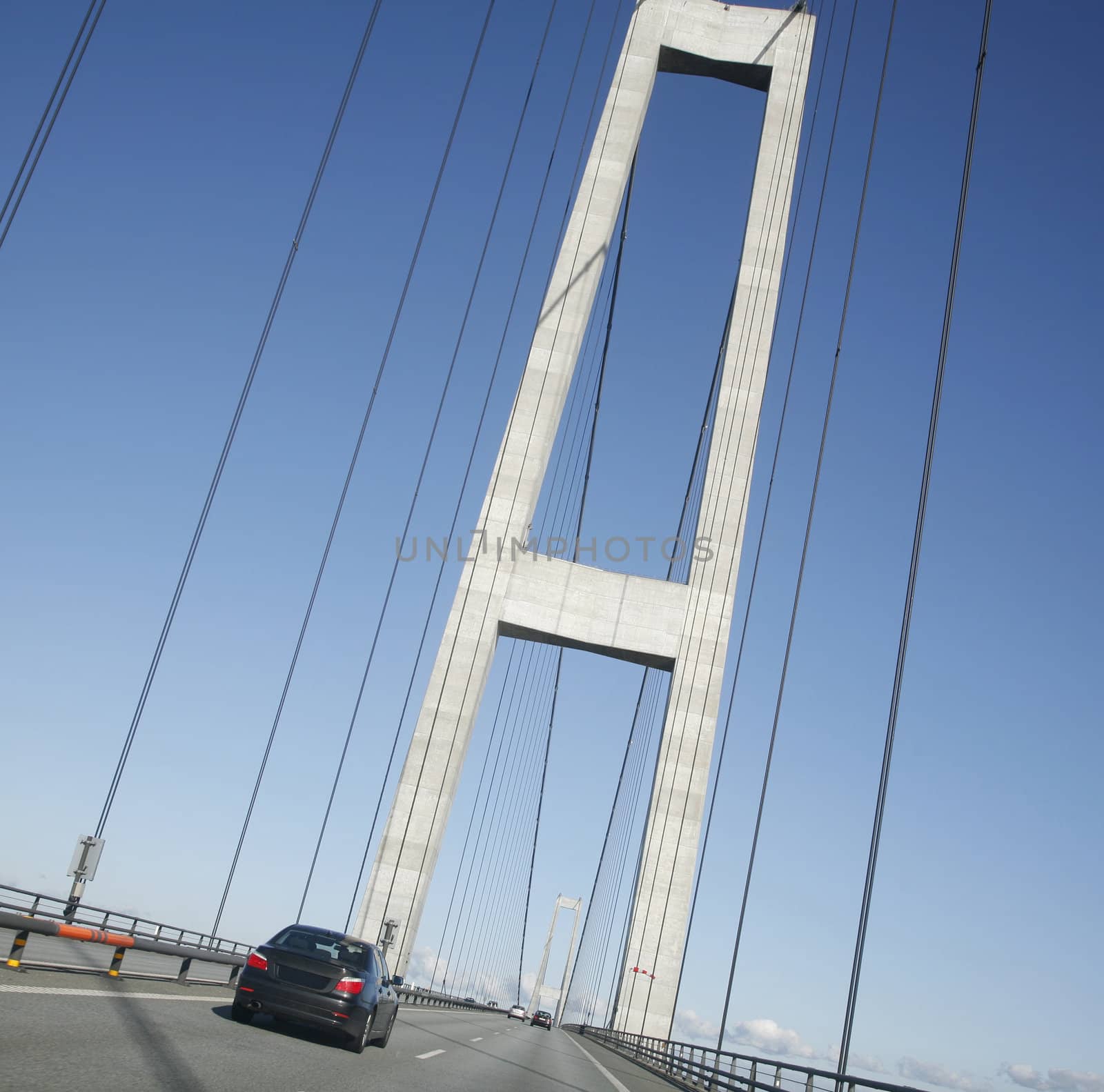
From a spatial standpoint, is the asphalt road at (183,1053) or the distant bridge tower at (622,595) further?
the distant bridge tower at (622,595)

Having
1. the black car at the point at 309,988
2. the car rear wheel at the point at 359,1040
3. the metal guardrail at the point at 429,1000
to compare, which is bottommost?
the metal guardrail at the point at 429,1000

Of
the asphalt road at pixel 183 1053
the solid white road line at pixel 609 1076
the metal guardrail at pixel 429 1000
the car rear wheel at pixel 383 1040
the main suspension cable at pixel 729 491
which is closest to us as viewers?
the asphalt road at pixel 183 1053

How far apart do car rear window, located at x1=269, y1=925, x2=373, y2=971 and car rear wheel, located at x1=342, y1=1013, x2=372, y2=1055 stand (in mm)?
499

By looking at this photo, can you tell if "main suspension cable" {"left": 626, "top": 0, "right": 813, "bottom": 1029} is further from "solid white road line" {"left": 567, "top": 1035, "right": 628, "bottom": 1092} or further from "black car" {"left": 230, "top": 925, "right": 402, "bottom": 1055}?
"black car" {"left": 230, "top": 925, "right": 402, "bottom": 1055}

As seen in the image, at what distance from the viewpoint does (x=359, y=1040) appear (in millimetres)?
9648

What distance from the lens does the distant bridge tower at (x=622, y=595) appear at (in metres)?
24.2

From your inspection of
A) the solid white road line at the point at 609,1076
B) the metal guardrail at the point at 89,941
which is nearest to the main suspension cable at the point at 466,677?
the solid white road line at the point at 609,1076

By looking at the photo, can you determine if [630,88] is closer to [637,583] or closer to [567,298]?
[567,298]

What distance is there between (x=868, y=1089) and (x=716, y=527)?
17.6 meters

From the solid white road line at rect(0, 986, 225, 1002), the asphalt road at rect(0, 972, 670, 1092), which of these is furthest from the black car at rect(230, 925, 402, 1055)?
the solid white road line at rect(0, 986, 225, 1002)

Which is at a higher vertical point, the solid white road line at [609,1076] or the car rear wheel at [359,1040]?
the car rear wheel at [359,1040]

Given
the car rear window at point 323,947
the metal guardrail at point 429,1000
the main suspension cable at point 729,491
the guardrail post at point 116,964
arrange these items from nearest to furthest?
1. the car rear window at point 323,947
2. the guardrail post at point 116,964
3. the main suspension cable at point 729,491
4. the metal guardrail at point 429,1000

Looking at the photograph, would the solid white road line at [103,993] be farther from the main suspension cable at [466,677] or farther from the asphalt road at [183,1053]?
the main suspension cable at [466,677]

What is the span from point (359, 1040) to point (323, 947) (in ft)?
2.96
